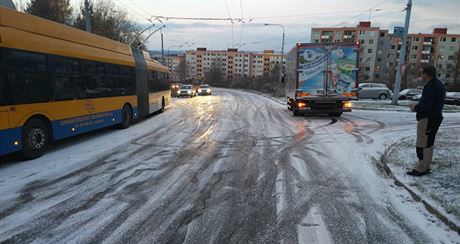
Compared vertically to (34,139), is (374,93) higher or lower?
higher

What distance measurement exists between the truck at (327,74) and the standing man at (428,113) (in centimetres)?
952

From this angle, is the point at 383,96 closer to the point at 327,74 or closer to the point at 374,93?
the point at 374,93

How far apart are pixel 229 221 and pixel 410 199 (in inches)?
119

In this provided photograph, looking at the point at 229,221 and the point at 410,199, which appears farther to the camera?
the point at 410,199

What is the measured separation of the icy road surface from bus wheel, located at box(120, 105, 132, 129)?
3.01 meters

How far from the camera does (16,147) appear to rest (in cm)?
708

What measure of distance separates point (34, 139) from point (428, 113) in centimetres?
852

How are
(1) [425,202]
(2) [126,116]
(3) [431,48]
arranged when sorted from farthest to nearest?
1. (3) [431,48]
2. (2) [126,116]
3. (1) [425,202]

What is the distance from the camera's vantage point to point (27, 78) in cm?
743

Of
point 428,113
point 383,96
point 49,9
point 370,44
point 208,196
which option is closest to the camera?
point 208,196

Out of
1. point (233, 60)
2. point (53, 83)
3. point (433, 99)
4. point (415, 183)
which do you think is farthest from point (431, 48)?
point (53, 83)

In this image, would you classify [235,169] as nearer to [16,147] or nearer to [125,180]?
[125,180]

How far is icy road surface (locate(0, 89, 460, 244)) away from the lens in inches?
160

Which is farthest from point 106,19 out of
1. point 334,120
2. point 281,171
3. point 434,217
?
point 434,217
